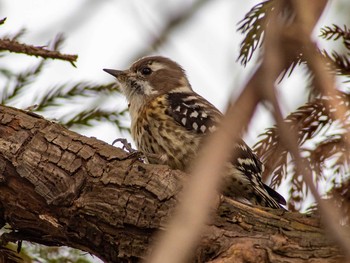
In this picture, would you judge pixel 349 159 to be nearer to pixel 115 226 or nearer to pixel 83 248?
pixel 115 226

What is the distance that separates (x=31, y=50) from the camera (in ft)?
12.1

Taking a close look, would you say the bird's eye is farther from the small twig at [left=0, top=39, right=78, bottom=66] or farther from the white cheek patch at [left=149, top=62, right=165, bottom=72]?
the small twig at [left=0, top=39, right=78, bottom=66]

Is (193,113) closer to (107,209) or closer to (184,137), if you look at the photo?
(184,137)

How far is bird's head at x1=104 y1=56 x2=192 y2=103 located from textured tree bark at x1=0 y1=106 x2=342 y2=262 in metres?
1.74

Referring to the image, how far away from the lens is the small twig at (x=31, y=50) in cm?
369

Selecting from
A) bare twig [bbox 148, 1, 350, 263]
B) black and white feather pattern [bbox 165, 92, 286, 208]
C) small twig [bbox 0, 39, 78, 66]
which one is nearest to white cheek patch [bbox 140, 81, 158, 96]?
black and white feather pattern [bbox 165, 92, 286, 208]

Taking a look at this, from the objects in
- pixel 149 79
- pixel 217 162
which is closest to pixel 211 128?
pixel 149 79

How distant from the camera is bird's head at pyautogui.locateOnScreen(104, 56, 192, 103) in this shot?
5.37m

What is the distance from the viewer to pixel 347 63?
3.27 metres

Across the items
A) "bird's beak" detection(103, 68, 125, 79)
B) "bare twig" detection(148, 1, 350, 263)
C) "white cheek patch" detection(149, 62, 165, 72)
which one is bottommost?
"bare twig" detection(148, 1, 350, 263)

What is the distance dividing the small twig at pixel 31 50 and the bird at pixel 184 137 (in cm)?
80

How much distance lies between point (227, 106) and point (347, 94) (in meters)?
2.02

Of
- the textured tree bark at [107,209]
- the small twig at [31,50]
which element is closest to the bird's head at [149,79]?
the small twig at [31,50]

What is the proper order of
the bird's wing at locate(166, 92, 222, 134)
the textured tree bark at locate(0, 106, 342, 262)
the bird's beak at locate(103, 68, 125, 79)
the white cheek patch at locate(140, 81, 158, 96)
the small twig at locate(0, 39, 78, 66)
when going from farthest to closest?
1. the bird's beak at locate(103, 68, 125, 79)
2. the white cheek patch at locate(140, 81, 158, 96)
3. the bird's wing at locate(166, 92, 222, 134)
4. the small twig at locate(0, 39, 78, 66)
5. the textured tree bark at locate(0, 106, 342, 262)
